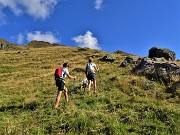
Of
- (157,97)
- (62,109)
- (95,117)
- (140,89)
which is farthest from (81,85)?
(95,117)

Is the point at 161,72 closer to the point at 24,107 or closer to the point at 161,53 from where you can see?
the point at 24,107

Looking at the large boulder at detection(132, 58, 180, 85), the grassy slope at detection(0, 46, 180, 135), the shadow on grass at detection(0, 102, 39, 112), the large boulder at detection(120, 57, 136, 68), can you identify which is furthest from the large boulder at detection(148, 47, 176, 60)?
the shadow on grass at detection(0, 102, 39, 112)

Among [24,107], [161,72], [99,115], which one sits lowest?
[99,115]

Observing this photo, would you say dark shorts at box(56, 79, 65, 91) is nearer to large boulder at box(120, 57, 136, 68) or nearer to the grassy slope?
the grassy slope

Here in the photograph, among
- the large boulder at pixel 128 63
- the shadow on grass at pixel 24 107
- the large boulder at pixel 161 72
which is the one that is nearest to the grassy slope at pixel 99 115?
the shadow on grass at pixel 24 107

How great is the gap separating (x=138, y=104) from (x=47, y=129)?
511cm

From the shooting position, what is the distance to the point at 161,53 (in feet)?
136

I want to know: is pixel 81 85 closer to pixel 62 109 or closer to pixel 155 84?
pixel 155 84

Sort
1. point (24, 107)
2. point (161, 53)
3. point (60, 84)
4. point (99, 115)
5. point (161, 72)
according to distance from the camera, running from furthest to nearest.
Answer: point (161, 53), point (161, 72), point (24, 107), point (60, 84), point (99, 115)

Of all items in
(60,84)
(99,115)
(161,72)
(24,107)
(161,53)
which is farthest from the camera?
(161,53)

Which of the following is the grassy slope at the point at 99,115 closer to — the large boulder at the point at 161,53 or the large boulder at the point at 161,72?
the large boulder at the point at 161,72

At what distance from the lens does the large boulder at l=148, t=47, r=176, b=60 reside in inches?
1623

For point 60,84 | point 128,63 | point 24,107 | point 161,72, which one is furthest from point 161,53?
point 24,107

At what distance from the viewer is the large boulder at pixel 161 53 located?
41231 mm
